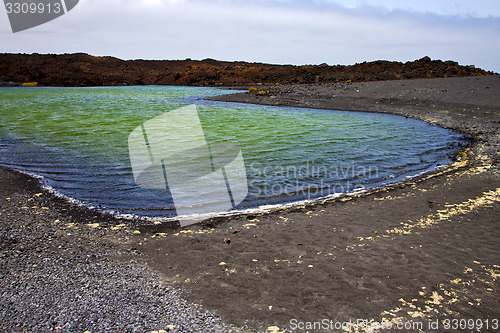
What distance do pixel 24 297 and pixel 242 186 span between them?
477 cm

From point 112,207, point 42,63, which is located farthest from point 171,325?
point 42,63

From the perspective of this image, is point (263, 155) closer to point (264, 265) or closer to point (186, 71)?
point (264, 265)

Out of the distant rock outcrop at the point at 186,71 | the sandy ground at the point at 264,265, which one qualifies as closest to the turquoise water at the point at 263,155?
the sandy ground at the point at 264,265

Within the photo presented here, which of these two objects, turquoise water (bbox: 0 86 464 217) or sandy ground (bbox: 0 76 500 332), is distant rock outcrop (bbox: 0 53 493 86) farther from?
sandy ground (bbox: 0 76 500 332)

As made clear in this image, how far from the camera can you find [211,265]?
4344 millimetres

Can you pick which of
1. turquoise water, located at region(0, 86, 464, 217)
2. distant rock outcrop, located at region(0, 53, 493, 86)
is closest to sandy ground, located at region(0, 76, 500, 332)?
turquoise water, located at region(0, 86, 464, 217)

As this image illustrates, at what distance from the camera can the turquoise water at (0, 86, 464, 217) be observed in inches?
Result: 286

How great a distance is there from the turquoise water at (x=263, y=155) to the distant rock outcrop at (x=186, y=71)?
24.0 metres

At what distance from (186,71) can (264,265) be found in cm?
8546

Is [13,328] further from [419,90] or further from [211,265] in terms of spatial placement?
[419,90]

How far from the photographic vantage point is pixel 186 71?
278ft

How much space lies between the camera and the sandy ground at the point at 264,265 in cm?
335

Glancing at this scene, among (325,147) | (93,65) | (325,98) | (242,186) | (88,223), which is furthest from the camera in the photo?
(93,65)

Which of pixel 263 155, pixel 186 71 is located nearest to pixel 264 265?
pixel 263 155
